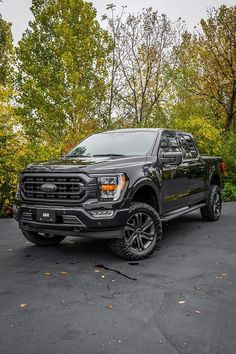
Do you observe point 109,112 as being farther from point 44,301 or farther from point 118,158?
point 44,301

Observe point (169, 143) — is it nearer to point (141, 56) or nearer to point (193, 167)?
point (193, 167)

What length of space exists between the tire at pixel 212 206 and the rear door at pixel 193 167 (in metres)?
0.38

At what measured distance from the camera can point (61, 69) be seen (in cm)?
1530

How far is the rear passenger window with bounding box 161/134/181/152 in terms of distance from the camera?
6.25 metres

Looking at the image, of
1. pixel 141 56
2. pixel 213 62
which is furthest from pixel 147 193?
pixel 213 62

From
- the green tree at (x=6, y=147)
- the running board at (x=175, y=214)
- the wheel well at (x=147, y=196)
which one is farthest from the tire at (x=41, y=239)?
the green tree at (x=6, y=147)

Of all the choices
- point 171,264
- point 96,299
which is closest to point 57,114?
point 171,264

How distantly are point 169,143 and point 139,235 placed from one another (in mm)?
2052

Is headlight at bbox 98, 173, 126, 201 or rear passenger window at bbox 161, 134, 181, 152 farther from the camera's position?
rear passenger window at bbox 161, 134, 181, 152

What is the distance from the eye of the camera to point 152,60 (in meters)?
17.6

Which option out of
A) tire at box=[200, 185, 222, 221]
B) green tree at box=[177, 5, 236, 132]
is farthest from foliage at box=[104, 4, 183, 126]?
tire at box=[200, 185, 222, 221]

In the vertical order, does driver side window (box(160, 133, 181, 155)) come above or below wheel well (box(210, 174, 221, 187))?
above

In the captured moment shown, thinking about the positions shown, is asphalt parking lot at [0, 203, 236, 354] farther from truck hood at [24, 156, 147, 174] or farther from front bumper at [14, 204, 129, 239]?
truck hood at [24, 156, 147, 174]

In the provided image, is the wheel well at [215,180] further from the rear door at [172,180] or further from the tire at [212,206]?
the rear door at [172,180]
